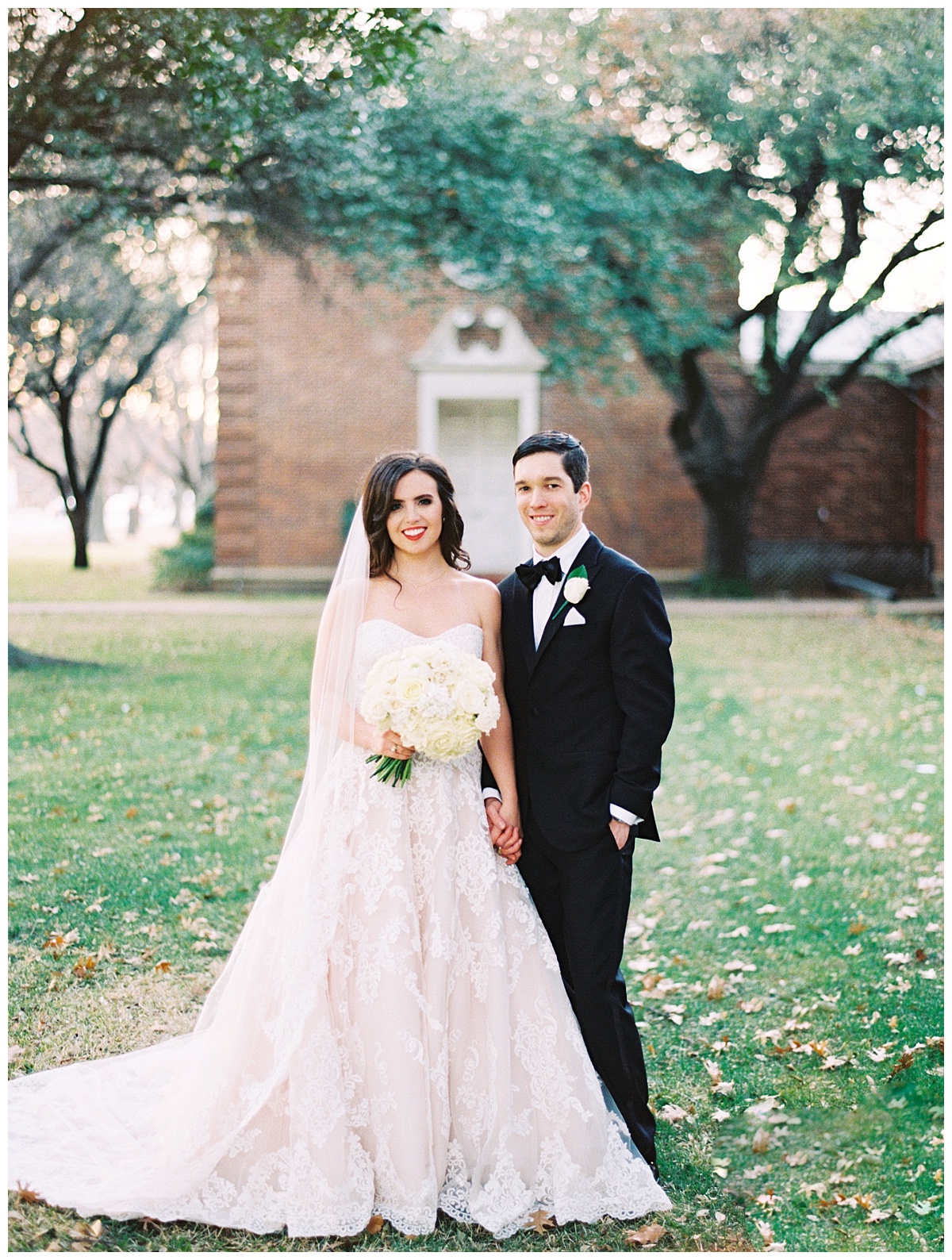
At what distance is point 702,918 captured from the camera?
6.20 m

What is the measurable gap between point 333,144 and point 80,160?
2.58 m

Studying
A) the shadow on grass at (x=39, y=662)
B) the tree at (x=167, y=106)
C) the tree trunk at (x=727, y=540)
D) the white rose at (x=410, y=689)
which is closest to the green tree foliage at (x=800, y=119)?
the tree trunk at (x=727, y=540)

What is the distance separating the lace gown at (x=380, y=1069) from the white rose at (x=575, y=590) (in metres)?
0.34

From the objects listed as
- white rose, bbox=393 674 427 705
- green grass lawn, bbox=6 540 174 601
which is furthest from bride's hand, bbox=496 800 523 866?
green grass lawn, bbox=6 540 174 601

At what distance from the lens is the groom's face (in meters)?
3.54

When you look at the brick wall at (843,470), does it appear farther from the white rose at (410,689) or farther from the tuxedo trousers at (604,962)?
the white rose at (410,689)

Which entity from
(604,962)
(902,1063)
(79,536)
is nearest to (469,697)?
(604,962)

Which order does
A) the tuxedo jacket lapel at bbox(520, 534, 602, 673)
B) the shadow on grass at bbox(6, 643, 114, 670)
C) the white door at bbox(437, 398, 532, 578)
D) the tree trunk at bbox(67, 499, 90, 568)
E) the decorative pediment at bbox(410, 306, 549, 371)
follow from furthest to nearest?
the tree trunk at bbox(67, 499, 90, 568) < the white door at bbox(437, 398, 532, 578) < the decorative pediment at bbox(410, 306, 549, 371) < the shadow on grass at bbox(6, 643, 114, 670) < the tuxedo jacket lapel at bbox(520, 534, 602, 673)

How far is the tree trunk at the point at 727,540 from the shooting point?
19734 mm

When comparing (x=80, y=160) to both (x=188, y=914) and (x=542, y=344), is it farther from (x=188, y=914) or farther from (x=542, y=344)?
(x=542, y=344)

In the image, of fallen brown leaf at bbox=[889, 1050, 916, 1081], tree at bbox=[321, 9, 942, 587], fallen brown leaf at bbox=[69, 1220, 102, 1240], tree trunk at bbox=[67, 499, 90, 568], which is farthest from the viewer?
tree trunk at bbox=[67, 499, 90, 568]

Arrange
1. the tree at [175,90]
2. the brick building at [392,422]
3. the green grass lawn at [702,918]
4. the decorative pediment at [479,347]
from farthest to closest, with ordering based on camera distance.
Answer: the brick building at [392,422] < the decorative pediment at [479,347] < the tree at [175,90] < the green grass lawn at [702,918]

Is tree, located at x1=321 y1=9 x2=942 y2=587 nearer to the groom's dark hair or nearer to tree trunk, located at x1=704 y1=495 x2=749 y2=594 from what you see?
tree trunk, located at x1=704 y1=495 x2=749 y2=594

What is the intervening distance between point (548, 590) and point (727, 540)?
1685 centimetres
